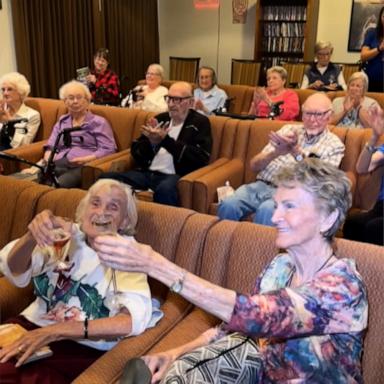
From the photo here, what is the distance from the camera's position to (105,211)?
5.80 feet

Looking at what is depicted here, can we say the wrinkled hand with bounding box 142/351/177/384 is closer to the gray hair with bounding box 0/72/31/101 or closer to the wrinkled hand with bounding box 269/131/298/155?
the wrinkled hand with bounding box 269/131/298/155

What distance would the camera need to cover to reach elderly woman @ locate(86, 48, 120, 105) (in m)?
5.44

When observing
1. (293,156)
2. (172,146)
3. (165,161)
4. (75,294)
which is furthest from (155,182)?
(75,294)

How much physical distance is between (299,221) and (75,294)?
81 cm

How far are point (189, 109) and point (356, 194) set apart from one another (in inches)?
48.2

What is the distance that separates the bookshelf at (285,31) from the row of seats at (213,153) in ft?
13.6

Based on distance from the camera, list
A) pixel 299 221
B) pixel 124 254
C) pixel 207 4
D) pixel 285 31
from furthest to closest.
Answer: pixel 207 4
pixel 285 31
pixel 299 221
pixel 124 254

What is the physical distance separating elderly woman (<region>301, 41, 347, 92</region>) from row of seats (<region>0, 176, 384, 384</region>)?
408cm

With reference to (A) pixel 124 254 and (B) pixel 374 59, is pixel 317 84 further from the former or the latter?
(A) pixel 124 254

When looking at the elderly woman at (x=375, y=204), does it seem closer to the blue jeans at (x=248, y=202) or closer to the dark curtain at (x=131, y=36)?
the blue jeans at (x=248, y=202)

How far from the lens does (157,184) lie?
3258 millimetres

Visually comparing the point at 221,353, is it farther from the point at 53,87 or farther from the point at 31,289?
the point at 53,87

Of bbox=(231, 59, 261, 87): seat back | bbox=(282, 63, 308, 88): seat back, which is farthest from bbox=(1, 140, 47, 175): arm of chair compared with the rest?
bbox=(231, 59, 261, 87): seat back

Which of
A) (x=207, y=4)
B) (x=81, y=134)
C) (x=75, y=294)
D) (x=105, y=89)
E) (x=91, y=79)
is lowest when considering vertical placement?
(x=75, y=294)
